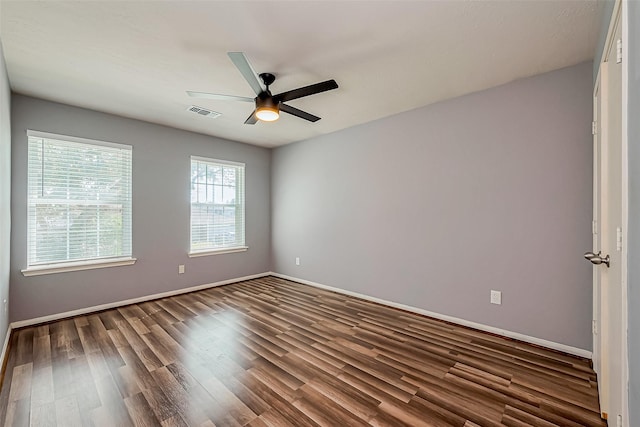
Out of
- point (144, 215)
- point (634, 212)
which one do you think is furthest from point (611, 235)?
point (144, 215)

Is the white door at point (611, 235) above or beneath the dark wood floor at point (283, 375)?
above

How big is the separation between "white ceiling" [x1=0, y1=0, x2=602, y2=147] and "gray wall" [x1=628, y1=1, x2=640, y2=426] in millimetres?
985

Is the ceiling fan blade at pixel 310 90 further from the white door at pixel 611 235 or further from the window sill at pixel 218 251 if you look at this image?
the window sill at pixel 218 251

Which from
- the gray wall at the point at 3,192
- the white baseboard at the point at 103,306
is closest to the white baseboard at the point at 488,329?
the white baseboard at the point at 103,306

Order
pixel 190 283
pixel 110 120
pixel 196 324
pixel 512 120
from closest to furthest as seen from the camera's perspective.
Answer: pixel 512 120 < pixel 196 324 < pixel 110 120 < pixel 190 283

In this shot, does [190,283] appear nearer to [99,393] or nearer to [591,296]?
[99,393]

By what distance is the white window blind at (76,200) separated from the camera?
10.4 feet

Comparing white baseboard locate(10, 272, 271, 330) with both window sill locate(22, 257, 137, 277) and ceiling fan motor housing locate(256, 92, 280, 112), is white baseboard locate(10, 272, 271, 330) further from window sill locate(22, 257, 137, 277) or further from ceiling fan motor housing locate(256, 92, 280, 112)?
ceiling fan motor housing locate(256, 92, 280, 112)

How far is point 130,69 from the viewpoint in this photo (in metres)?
2.56

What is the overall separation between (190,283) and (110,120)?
2.58 m

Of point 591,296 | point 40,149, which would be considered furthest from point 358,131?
point 40,149

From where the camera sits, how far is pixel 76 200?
3.43 m

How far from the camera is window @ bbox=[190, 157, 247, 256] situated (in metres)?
4.58

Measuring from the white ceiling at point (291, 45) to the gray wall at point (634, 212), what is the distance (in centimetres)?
99
